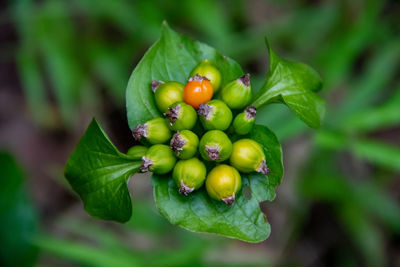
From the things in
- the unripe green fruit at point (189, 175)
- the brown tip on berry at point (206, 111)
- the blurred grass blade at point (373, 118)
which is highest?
Result: the brown tip on berry at point (206, 111)

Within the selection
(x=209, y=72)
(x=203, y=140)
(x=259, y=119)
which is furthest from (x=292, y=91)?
(x=259, y=119)

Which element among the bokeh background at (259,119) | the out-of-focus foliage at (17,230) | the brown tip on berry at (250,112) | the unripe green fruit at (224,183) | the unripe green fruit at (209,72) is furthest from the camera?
the bokeh background at (259,119)

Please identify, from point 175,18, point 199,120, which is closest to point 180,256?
point 199,120

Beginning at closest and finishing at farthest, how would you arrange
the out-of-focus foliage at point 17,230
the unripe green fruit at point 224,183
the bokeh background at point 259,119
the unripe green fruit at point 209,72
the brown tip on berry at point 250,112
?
the unripe green fruit at point 224,183, the brown tip on berry at point 250,112, the unripe green fruit at point 209,72, the out-of-focus foliage at point 17,230, the bokeh background at point 259,119

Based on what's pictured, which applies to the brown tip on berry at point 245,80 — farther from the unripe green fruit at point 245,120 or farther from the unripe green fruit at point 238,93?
the unripe green fruit at point 245,120

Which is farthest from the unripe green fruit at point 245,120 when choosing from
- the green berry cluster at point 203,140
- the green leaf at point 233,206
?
the green leaf at point 233,206

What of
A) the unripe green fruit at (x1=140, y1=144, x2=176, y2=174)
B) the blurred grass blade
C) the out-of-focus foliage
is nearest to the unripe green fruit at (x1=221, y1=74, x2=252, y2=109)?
the unripe green fruit at (x1=140, y1=144, x2=176, y2=174)

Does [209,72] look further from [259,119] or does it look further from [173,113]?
[259,119]

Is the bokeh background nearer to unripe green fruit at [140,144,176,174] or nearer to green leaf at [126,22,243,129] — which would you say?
green leaf at [126,22,243,129]
